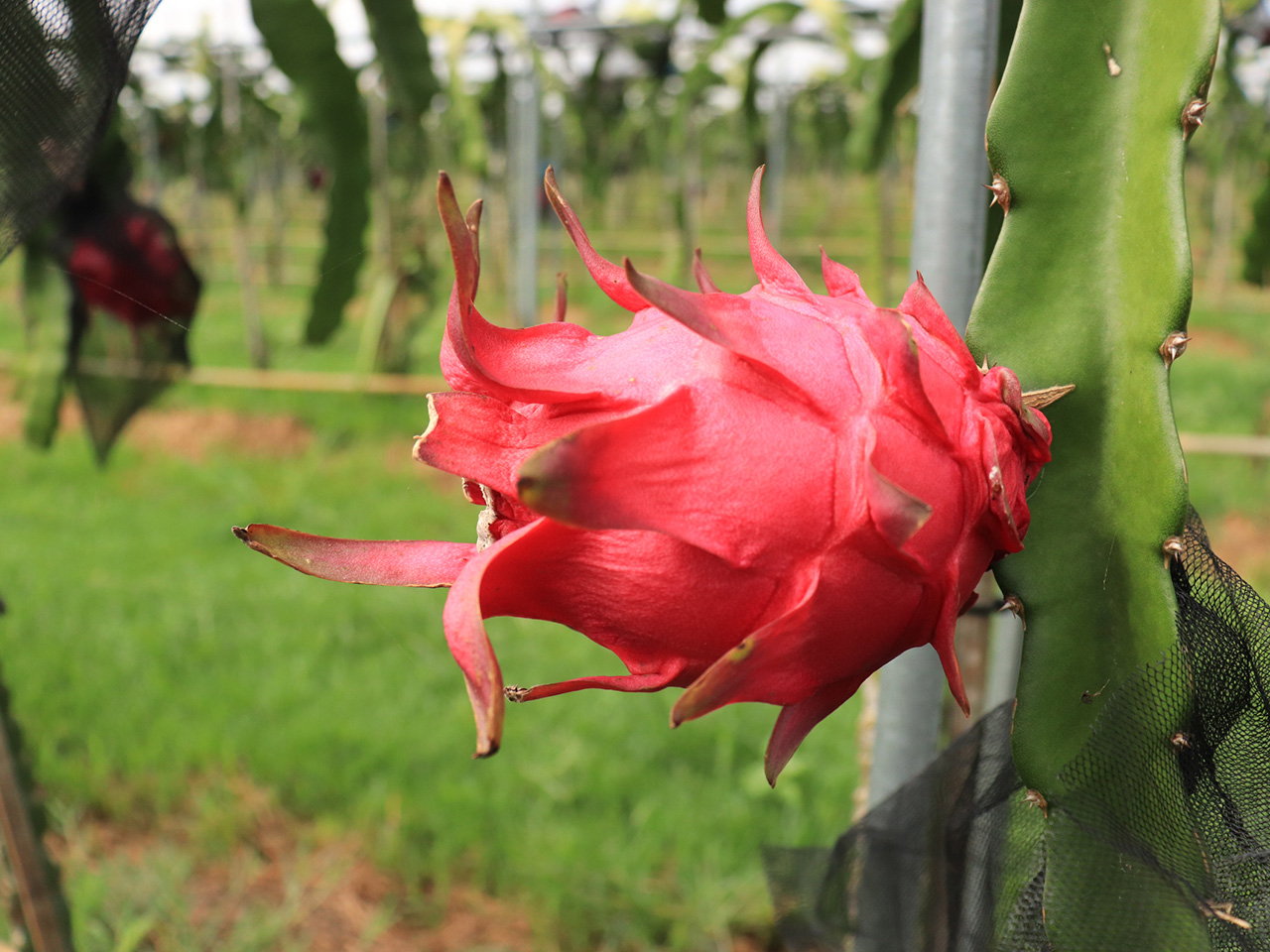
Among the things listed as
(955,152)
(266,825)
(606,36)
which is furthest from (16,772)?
(606,36)

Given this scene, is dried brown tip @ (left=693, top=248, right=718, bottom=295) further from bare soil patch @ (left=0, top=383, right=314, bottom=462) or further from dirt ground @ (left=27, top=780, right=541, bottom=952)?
bare soil patch @ (left=0, top=383, right=314, bottom=462)

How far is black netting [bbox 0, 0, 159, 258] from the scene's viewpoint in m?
0.37

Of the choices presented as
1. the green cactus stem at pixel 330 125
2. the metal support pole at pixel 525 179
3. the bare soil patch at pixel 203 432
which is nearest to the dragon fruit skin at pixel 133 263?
the green cactus stem at pixel 330 125

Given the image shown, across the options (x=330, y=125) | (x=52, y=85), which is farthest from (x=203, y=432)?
(x=52, y=85)

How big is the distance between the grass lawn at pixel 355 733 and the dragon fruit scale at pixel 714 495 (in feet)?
2.37

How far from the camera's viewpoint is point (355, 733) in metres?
1.48

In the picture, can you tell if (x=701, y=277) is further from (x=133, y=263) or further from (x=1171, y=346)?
(x=133, y=263)

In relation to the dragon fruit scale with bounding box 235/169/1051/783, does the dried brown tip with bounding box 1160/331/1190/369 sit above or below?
above

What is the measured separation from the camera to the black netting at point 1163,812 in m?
0.30

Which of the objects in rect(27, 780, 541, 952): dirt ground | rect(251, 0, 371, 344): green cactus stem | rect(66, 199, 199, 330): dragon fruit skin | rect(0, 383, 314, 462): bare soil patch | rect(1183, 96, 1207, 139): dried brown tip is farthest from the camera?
rect(0, 383, 314, 462): bare soil patch

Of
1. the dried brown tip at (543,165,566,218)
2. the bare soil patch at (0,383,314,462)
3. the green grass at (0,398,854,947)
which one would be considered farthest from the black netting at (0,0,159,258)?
the bare soil patch at (0,383,314,462)

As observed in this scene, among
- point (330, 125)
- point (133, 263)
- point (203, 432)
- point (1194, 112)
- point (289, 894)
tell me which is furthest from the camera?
point (203, 432)

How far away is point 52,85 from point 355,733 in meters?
1.22

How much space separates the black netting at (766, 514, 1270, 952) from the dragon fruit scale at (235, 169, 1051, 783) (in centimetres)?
9
